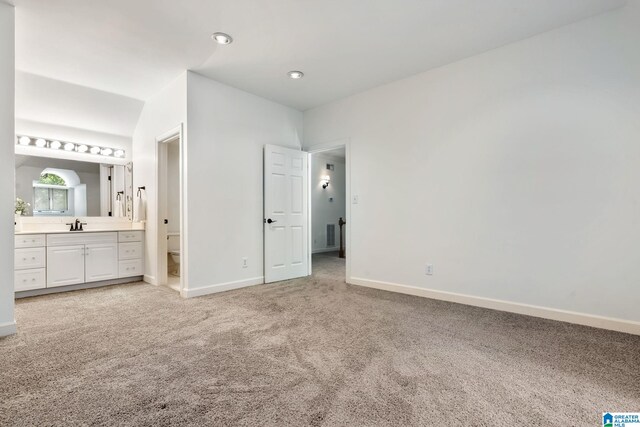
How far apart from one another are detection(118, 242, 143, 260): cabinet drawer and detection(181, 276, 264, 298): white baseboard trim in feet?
4.80

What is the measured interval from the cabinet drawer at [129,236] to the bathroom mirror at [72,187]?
0.50 meters

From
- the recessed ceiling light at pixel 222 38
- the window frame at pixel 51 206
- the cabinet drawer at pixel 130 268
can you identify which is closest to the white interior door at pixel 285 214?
the recessed ceiling light at pixel 222 38

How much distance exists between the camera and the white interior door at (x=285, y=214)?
4.34 metres

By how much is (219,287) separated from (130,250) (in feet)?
5.55

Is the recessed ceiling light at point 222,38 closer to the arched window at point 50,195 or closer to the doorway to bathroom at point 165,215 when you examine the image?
the doorway to bathroom at point 165,215

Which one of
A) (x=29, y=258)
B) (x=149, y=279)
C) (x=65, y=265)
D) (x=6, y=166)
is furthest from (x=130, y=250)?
(x=6, y=166)

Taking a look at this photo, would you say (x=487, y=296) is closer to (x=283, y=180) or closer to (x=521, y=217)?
(x=521, y=217)

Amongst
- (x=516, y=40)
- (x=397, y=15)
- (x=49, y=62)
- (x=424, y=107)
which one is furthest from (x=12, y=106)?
(x=516, y=40)

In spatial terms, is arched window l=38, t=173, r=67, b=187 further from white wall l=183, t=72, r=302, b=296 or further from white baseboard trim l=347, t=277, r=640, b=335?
white baseboard trim l=347, t=277, r=640, b=335

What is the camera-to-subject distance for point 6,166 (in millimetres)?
2414

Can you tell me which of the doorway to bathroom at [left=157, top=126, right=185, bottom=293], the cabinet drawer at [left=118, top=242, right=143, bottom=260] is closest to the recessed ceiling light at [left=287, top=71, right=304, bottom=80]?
the doorway to bathroom at [left=157, top=126, right=185, bottom=293]

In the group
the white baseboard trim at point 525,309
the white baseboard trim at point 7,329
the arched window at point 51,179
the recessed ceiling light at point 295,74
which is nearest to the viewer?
the white baseboard trim at point 7,329

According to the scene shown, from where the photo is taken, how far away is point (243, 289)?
395cm

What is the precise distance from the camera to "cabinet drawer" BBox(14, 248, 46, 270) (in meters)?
3.58
